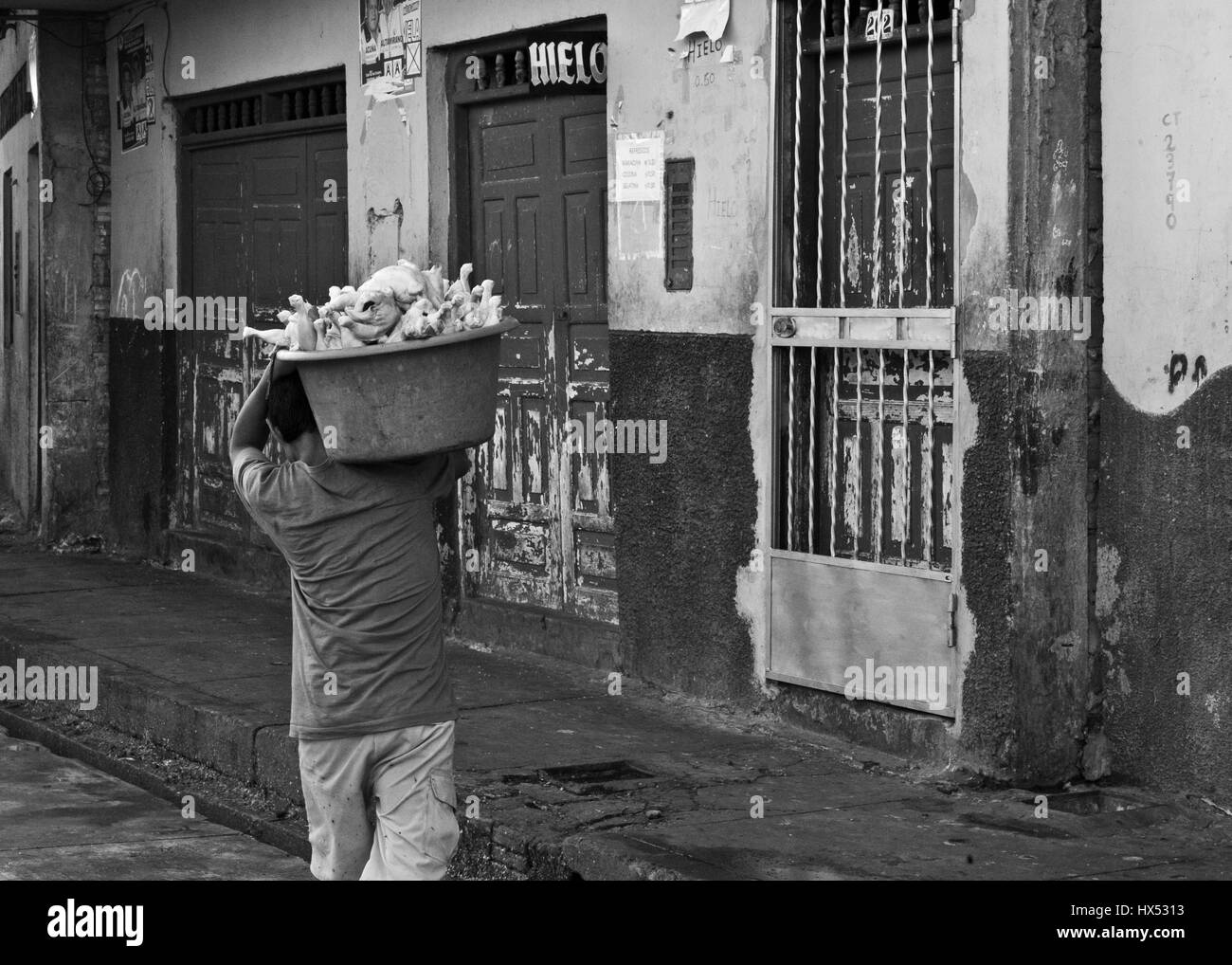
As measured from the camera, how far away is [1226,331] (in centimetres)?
575

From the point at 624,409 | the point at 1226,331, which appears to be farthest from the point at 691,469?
the point at 1226,331

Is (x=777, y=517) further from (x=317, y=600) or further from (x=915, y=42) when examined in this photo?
(x=317, y=600)

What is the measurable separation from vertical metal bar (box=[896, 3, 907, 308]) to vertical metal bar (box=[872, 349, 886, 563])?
0.25 meters

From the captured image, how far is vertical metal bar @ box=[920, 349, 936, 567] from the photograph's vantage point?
6.59 m

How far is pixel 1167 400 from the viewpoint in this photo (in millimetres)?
5973

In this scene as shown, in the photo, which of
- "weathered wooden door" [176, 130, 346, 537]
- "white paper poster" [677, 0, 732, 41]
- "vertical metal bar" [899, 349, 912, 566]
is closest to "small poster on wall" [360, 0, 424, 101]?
"weathered wooden door" [176, 130, 346, 537]

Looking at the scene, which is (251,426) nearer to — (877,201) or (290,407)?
Result: (290,407)

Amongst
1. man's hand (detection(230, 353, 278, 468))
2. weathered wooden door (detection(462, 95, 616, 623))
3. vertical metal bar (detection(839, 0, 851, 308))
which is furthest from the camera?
weathered wooden door (detection(462, 95, 616, 623))

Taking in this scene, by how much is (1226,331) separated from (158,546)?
8.03 metres

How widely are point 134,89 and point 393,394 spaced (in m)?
8.81

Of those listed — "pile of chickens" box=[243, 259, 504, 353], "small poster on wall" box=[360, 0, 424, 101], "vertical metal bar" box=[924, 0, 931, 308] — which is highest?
"small poster on wall" box=[360, 0, 424, 101]

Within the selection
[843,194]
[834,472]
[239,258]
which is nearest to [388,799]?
[834,472]

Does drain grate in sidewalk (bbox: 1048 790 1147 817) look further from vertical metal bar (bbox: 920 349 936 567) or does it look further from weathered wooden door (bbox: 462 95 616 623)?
weathered wooden door (bbox: 462 95 616 623)

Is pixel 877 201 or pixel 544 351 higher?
pixel 877 201
